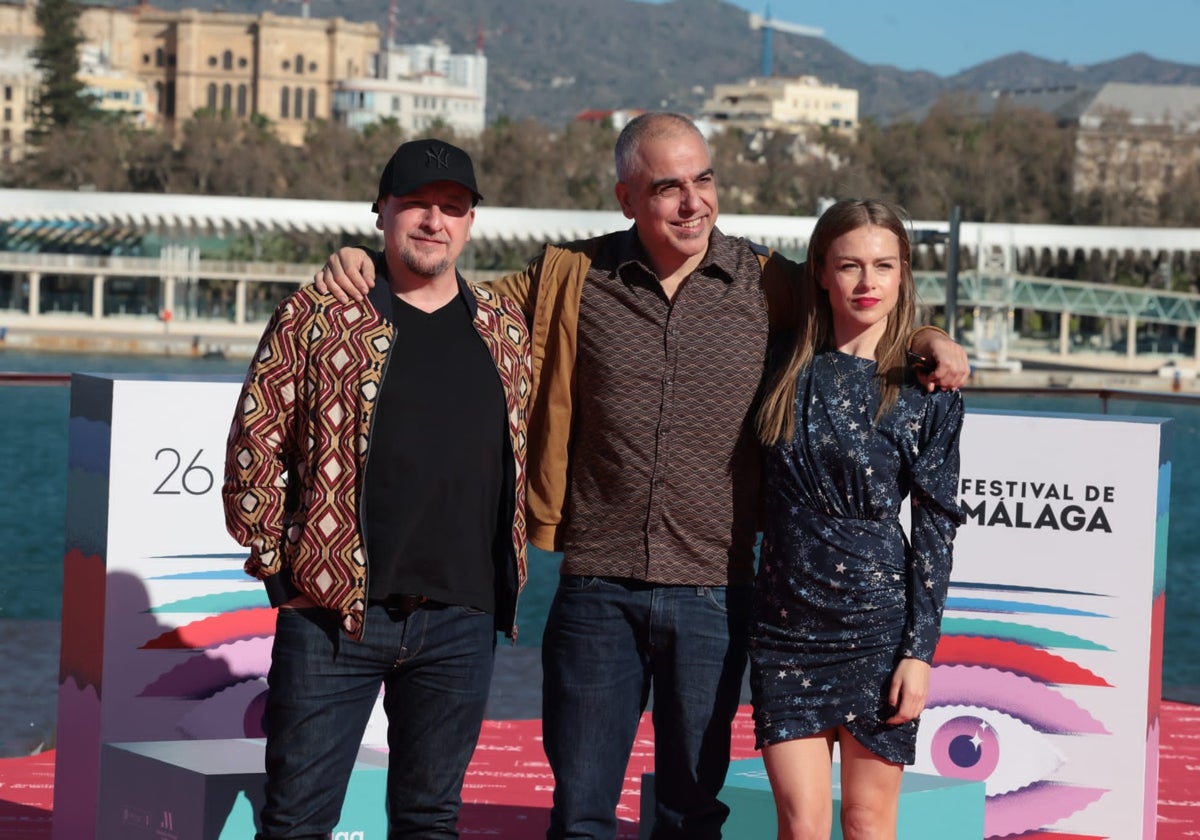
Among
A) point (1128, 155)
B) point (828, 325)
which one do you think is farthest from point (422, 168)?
point (1128, 155)

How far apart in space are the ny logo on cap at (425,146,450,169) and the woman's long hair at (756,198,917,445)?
→ 1.93ft

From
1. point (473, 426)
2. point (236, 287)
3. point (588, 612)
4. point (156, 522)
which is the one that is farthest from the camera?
point (236, 287)

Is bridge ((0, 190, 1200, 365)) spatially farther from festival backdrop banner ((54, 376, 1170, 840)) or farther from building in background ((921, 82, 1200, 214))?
festival backdrop banner ((54, 376, 1170, 840))

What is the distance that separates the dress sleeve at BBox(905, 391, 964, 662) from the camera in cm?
283

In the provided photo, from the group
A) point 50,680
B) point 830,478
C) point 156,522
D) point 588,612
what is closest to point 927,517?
point 830,478

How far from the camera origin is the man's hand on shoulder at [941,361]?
283 centimetres

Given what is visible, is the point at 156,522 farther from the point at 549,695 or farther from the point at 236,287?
the point at 236,287

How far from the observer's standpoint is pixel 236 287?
61.1 meters

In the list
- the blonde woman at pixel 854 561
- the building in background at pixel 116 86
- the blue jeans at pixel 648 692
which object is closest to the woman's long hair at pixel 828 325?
the blonde woman at pixel 854 561

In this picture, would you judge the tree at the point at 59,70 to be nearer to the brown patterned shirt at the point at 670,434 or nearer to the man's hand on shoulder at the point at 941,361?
the brown patterned shirt at the point at 670,434

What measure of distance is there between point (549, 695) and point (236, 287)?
59380 mm

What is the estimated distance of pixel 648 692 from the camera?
9.94 feet

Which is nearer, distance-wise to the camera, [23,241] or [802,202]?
[23,241]

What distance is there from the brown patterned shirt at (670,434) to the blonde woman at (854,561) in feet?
0.38
